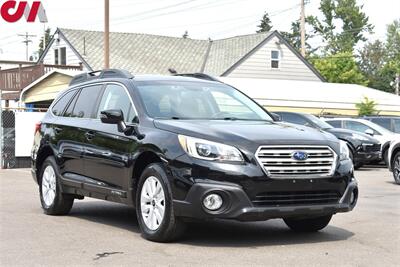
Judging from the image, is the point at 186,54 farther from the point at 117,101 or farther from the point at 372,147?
the point at 117,101

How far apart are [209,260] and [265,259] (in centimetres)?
51

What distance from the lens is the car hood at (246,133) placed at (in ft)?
21.6

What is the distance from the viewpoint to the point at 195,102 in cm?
788

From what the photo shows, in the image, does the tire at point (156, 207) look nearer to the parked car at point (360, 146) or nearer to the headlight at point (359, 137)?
→ the parked car at point (360, 146)

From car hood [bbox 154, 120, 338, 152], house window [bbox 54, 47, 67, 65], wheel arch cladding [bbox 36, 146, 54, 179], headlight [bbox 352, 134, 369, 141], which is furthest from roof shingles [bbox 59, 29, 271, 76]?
car hood [bbox 154, 120, 338, 152]

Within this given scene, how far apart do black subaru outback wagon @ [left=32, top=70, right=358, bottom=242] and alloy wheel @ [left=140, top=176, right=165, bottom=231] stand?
0.03ft

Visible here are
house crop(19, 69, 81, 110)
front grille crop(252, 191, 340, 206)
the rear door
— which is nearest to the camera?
front grille crop(252, 191, 340, 206)

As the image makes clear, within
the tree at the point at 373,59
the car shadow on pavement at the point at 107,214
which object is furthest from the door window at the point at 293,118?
the tree at the point at 373,59

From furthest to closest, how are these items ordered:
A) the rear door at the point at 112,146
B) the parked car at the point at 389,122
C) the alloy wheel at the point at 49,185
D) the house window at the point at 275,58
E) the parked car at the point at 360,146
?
the house window at the point at 275,58
the parked car at the point at 389,122
the parked car at the point at 360,146
the alloy wheel at the point at 49,185
the rear door at the point at 112,146

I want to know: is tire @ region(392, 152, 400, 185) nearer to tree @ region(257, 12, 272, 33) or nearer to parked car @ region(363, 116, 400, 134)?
parked car @ region(363, 116, 400, 134)

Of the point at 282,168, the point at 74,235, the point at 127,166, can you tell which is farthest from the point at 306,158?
the point at 74,235

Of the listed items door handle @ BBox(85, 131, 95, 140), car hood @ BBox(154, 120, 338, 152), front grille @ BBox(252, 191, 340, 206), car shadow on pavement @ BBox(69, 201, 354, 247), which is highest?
car hood @ BBox(154, 120, 338, 152)

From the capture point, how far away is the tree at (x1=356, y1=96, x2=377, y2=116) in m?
32.3

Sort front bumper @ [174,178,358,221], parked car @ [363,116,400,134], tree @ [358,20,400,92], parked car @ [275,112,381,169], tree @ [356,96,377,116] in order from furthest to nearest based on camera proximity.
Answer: tree @ [358,20,400,92] < tree @ [356,96,377,116] < parked car @ [363,116,400,134] < parked car @ [275,112,381,169] < front bumper @ [174,178,358,221]
